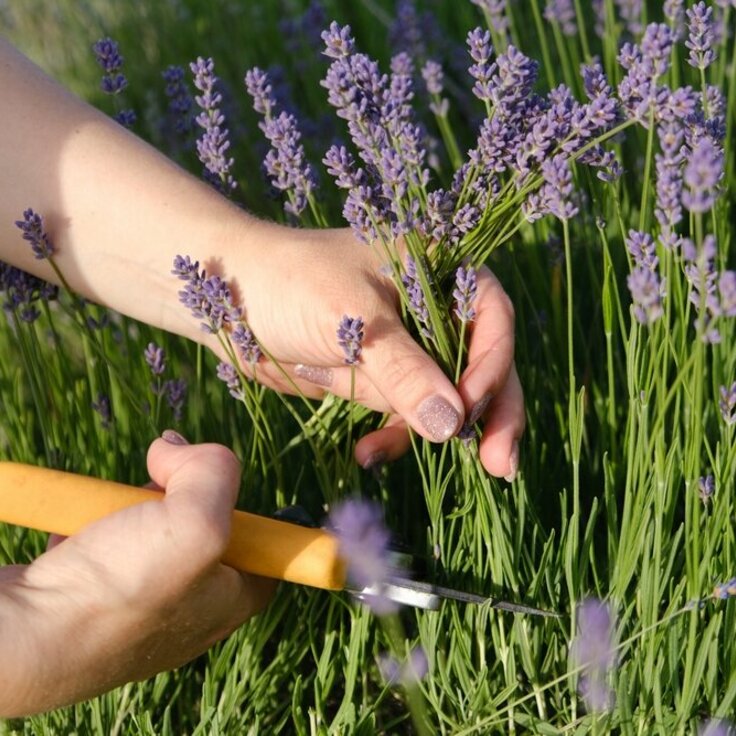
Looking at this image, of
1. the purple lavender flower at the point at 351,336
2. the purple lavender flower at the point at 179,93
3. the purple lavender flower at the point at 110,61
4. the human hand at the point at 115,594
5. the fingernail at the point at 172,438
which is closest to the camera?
the human hand at the point at 115,594

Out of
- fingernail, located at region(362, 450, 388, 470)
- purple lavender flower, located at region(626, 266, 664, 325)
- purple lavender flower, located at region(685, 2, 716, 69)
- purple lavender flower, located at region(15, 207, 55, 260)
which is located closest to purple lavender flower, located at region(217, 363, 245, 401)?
fingernail, located at region(362, 450, 388, 470)

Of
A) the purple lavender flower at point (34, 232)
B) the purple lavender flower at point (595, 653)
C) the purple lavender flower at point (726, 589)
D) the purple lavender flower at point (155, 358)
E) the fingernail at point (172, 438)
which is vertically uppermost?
the purple lavender flower at point (34, 232)

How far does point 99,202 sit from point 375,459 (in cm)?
66

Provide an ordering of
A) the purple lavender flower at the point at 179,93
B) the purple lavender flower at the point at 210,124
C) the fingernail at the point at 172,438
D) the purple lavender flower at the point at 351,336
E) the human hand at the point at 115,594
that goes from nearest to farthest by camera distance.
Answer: the human hand at the point at 115,594
the purple lavender flower at the point at 351,336
the fingernail at the point at 172,438
the purple lavender flower at the point at 210,124
the purple lavender flower at the point at 179,93

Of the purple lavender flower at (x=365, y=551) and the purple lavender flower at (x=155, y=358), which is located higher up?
the purple lavender flower at (x=155, y=358)

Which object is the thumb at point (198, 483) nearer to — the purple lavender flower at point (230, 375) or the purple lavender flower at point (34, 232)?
the purple lavender flower at point (230, 375)

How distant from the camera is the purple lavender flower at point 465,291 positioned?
5.12 ft

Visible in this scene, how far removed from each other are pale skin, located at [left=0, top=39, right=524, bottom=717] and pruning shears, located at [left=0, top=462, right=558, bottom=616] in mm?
54

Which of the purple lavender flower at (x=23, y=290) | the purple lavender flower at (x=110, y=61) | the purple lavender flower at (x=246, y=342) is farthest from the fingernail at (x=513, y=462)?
the purple lavender flower at (x=110, y=61)

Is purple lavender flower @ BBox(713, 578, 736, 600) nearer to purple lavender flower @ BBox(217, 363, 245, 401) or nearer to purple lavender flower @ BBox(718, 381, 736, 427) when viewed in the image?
purple lavender flower @ BBox(718, 381, 736, 427)

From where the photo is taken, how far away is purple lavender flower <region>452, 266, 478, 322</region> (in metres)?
1.56

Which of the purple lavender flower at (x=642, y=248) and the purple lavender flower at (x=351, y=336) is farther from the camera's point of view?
the purple lavender flower at (x=351, y=336)

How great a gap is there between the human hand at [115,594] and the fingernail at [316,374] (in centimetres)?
31

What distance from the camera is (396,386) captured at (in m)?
1.58
